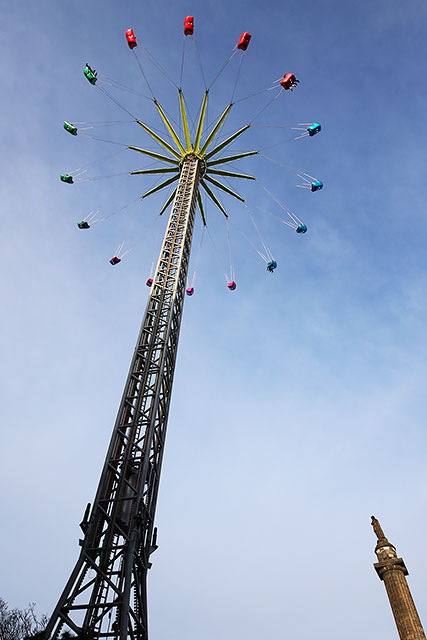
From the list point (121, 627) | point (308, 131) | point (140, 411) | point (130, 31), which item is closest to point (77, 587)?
point (121, 627)

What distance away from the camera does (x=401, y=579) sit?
1831 centimetres

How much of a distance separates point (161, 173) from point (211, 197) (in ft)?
10.2

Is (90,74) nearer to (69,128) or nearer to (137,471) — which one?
(69,128)

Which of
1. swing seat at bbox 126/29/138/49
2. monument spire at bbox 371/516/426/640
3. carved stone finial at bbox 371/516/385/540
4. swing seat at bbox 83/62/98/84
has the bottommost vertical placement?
monument spire at bbox 371/516/426/640

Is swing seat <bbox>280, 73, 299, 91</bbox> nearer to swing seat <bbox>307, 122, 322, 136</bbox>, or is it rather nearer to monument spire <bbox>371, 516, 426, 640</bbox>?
swing seat <bbox>307, 122, 322, 136</bbox>

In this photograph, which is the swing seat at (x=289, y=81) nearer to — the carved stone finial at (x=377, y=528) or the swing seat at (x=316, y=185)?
the swing seat at (x=316, y=185)

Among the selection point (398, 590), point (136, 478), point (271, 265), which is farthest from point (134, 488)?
Answer: point (271, 265)

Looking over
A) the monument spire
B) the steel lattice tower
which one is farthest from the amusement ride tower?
the monument spire

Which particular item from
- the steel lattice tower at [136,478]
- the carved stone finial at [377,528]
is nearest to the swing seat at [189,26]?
the steel lattice tower at [136,478]

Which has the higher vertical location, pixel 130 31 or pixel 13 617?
pixel 130 31

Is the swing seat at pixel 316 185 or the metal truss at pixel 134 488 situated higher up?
the swing seat at pixel 316 185

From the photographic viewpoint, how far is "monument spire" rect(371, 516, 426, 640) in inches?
655

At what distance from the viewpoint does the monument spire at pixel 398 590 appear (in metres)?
16.6

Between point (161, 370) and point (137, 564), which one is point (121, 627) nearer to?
point (137, 564)
